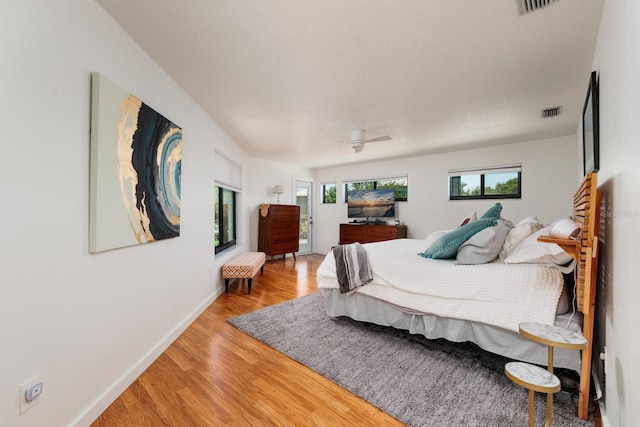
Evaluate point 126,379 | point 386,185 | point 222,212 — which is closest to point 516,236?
point 126,379

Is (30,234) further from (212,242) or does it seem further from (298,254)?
(298,254)

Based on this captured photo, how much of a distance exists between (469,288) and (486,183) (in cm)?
365

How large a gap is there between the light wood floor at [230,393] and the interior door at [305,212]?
4.66 meters

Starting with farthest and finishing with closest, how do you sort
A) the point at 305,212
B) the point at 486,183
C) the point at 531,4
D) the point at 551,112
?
the point at 305,212 < the point at 486,183 < the point at 551,112 < the point at 531,4

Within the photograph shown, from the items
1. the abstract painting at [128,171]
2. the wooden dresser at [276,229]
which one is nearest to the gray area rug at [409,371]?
the abstract painting at [128,171]

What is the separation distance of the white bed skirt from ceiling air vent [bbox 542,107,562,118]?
2.46 metres

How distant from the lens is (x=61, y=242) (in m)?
1.30

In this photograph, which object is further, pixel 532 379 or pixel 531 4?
pixel 531 4

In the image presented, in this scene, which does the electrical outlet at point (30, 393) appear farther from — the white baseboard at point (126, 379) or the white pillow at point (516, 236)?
the white pillow at point (516, 236)

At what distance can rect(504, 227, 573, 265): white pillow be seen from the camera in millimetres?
1730

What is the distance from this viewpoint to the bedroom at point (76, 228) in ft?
3.47

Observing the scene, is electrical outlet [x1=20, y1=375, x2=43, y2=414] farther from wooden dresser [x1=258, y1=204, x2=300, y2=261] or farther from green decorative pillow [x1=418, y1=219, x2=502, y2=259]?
wooden dresser [x1=258, y1=204, x2=300, y2=261]

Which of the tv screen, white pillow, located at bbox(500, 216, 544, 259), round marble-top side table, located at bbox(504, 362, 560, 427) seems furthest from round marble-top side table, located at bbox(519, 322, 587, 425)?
the tv screen

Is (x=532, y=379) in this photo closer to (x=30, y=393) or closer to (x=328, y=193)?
(x=30, y=393)
